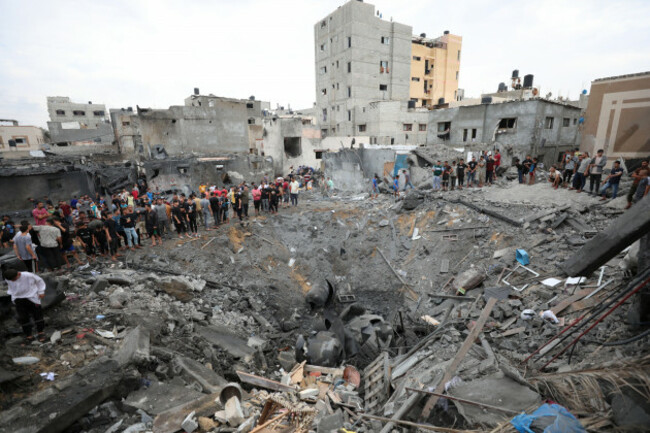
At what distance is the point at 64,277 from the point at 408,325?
378 inches

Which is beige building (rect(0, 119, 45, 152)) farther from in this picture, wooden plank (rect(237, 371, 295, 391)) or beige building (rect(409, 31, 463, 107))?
beige building (rect(409, 31, 463, 107))

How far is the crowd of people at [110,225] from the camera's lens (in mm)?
7984

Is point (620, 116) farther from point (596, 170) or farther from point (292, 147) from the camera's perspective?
point (292, 147)

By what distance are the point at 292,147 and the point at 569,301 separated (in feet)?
97.3

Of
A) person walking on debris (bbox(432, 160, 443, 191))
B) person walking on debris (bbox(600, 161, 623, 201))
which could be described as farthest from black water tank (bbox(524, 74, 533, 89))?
person walking on debris (bbox(600, 161, 623, 201))

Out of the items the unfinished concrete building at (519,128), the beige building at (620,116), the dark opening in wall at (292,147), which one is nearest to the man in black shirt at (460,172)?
the beige building at (620,116)

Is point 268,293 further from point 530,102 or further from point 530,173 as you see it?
point 530,102

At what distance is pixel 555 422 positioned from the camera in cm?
261

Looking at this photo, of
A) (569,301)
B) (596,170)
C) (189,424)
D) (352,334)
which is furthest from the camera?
(596,170)

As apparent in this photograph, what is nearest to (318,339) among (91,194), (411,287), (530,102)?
(411,287)

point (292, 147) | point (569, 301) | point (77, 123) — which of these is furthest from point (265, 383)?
point (77, 123)

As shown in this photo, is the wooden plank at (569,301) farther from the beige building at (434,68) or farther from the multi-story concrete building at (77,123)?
the multi-story concrete building at (77,123)

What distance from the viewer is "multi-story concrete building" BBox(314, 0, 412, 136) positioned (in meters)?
36.4

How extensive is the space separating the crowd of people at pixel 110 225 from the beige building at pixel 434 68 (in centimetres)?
3814
